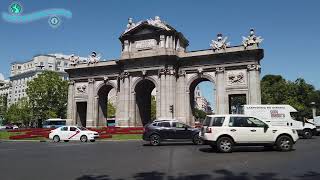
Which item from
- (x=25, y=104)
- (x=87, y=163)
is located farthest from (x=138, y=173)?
(x=25, y=104)

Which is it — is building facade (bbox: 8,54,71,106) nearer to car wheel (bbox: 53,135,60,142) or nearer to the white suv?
car wheel (bbox: 53,135,60,142)

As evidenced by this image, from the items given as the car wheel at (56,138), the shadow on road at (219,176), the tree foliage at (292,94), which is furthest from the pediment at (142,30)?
the shadow on road at (219,176)

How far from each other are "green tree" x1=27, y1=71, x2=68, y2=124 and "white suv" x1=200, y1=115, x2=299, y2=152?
6811cm

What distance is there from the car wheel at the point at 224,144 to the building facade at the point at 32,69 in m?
123

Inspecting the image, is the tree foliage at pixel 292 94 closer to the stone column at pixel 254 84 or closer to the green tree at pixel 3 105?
the stone column at pixel 254 84

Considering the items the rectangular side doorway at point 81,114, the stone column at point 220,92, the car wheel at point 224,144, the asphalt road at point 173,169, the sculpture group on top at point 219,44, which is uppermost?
the sculpture group on top at point 219,44

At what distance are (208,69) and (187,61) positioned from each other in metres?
3.34

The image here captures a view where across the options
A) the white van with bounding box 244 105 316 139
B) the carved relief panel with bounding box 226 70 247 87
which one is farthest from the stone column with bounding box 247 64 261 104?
the white van with bounding box 244 105 316 139

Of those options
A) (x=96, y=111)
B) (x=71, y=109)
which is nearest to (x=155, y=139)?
(x=96, y=111)

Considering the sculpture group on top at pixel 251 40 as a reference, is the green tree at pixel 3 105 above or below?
below

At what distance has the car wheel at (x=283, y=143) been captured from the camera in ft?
58.9

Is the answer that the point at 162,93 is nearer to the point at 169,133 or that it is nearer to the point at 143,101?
the point at 143,101

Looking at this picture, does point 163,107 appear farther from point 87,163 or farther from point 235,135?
point 87,163

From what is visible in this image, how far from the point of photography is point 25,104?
3642 inches
